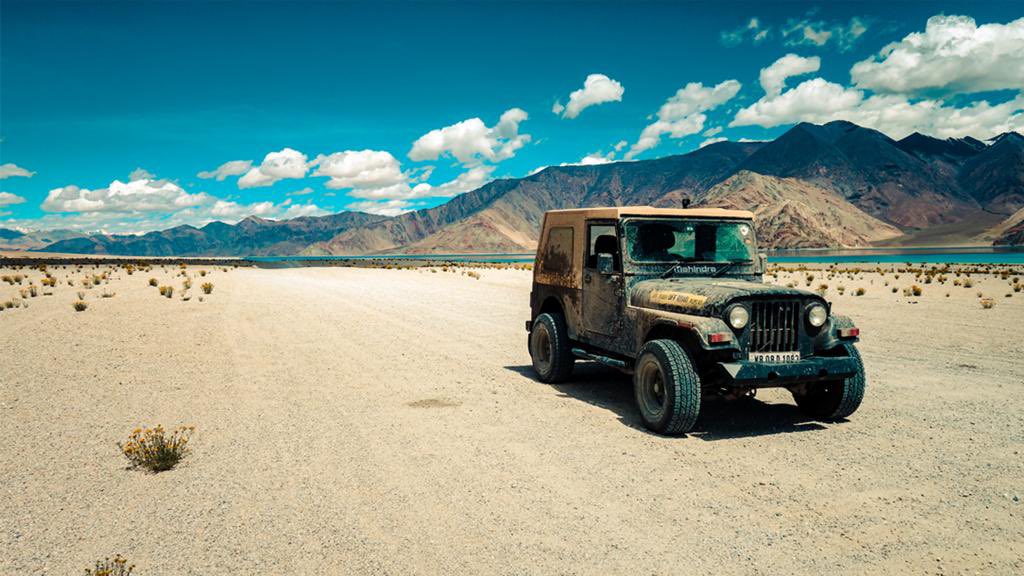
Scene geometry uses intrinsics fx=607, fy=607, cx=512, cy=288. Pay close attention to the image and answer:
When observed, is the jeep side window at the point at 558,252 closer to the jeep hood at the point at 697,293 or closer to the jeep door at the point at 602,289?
the jeep door at the point at 602,289

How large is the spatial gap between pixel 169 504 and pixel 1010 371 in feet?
39.4

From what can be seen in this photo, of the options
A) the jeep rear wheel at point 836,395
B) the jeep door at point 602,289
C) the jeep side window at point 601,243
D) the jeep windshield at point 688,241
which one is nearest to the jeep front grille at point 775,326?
the jeep rear wheel at point 836,395

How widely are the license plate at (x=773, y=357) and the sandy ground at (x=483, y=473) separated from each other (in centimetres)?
89

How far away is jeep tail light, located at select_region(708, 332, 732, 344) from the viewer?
6.08m

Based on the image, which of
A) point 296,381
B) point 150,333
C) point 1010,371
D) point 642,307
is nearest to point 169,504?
point 296,381

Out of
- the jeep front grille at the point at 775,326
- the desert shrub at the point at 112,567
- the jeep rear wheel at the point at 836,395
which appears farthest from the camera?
the jeep rear wheel at the point at 836,395

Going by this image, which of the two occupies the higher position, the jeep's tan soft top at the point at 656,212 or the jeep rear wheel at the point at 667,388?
the jeep's tan soft top at the point at 656,212

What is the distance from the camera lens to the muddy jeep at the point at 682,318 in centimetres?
634

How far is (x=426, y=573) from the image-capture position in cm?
385

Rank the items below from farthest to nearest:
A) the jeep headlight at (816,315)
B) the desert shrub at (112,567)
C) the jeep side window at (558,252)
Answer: the jeep side window at (558,252), the jeep headlight at (816,315), the desert shrub at (112,567)

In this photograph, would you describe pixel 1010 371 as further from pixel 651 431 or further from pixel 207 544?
pixel 207 544

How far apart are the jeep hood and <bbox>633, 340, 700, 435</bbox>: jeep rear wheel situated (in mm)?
480

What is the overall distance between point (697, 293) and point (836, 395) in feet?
6.92

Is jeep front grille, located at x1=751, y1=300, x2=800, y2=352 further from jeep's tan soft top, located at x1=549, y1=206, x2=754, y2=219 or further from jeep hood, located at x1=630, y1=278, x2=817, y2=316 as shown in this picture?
jeep's tan soft top, located at x1=549, y1=206, x2=754, y2=219
